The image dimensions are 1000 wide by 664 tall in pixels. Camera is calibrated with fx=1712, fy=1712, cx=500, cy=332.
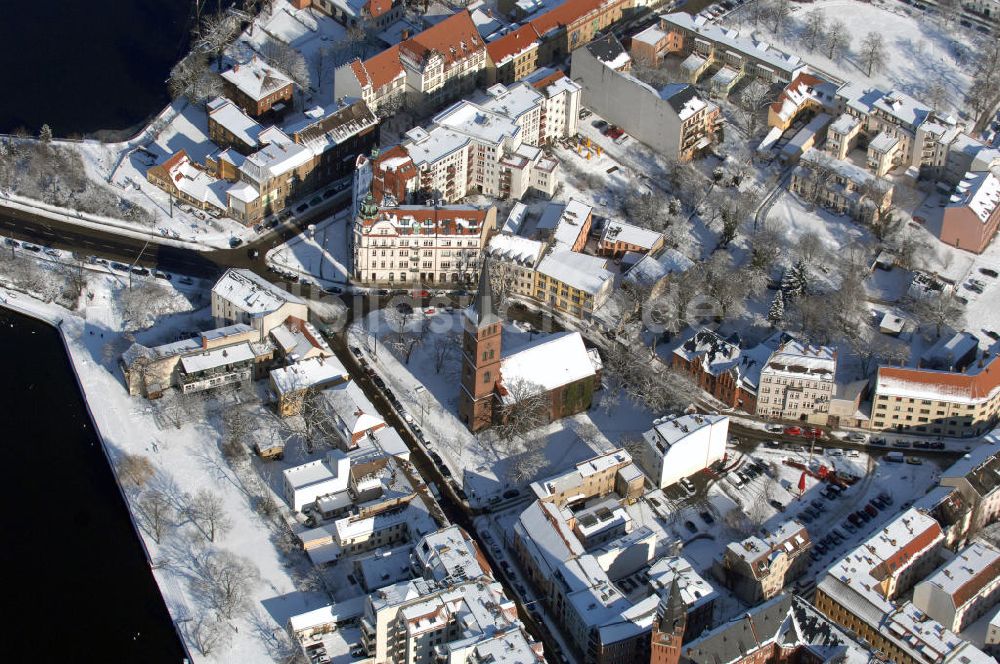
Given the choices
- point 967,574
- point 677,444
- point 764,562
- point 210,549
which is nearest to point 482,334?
point 677,444

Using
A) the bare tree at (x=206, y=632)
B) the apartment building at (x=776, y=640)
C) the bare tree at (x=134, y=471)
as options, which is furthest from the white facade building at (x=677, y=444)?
the bare tree at (x=134, y=471)

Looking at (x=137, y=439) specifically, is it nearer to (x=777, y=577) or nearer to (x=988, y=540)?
(x=777, y=577)

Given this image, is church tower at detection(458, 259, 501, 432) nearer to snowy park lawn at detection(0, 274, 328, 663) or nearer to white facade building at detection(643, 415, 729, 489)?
white facade building at detection(643, 415, 729, 489)

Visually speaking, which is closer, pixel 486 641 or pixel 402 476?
pixel 486 641

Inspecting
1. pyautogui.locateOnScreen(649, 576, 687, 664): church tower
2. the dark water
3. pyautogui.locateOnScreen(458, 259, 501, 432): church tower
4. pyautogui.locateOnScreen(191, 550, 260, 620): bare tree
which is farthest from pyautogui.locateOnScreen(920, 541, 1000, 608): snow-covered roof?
the dark water

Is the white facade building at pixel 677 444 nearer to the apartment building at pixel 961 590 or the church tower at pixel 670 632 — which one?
the apartment building at pixel 961 590

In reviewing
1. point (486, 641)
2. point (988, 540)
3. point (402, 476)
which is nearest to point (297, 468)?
point (402, 476)
